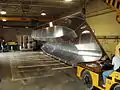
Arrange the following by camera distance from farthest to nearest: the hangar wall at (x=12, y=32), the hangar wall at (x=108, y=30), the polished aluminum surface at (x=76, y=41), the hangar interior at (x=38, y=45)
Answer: the hangar wall at (x=12, y=32) → the hangar wall at (x=108, y=30) → the polished aluminum surface at (x=76, y=41) → the hangar interior at (x=38, y=45)

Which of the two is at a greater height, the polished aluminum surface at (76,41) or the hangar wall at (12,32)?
the hangar wall at (12,32)

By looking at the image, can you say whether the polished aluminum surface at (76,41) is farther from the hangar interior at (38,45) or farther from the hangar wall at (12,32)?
the hangar wall at (12,32)

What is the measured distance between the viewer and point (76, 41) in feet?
20.1

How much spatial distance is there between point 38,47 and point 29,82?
34.4 ft

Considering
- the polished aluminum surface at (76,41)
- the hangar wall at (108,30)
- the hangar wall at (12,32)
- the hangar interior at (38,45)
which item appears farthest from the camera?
the hangar wall at (12,32)

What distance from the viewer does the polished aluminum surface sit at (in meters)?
5.00

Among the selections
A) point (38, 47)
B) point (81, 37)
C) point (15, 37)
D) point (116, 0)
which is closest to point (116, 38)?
point (81, 37)

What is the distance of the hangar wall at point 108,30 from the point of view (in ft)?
20.7

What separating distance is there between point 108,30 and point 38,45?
8844mm

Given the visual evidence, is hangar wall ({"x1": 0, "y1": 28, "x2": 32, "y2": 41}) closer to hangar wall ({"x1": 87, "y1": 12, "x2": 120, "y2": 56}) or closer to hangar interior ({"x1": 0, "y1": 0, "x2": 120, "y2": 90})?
hangar interior ({"x1": 0, "y1": 0, "x2": 120, "y2": 90})

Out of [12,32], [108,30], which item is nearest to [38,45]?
[12,32]

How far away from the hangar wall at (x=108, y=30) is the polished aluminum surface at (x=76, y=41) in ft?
4.81

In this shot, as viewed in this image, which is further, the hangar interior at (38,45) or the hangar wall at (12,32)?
the hangar wall at (12,32)

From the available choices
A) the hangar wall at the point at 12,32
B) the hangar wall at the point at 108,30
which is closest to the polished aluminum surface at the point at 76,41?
the hangar wall at the point at 108,30
